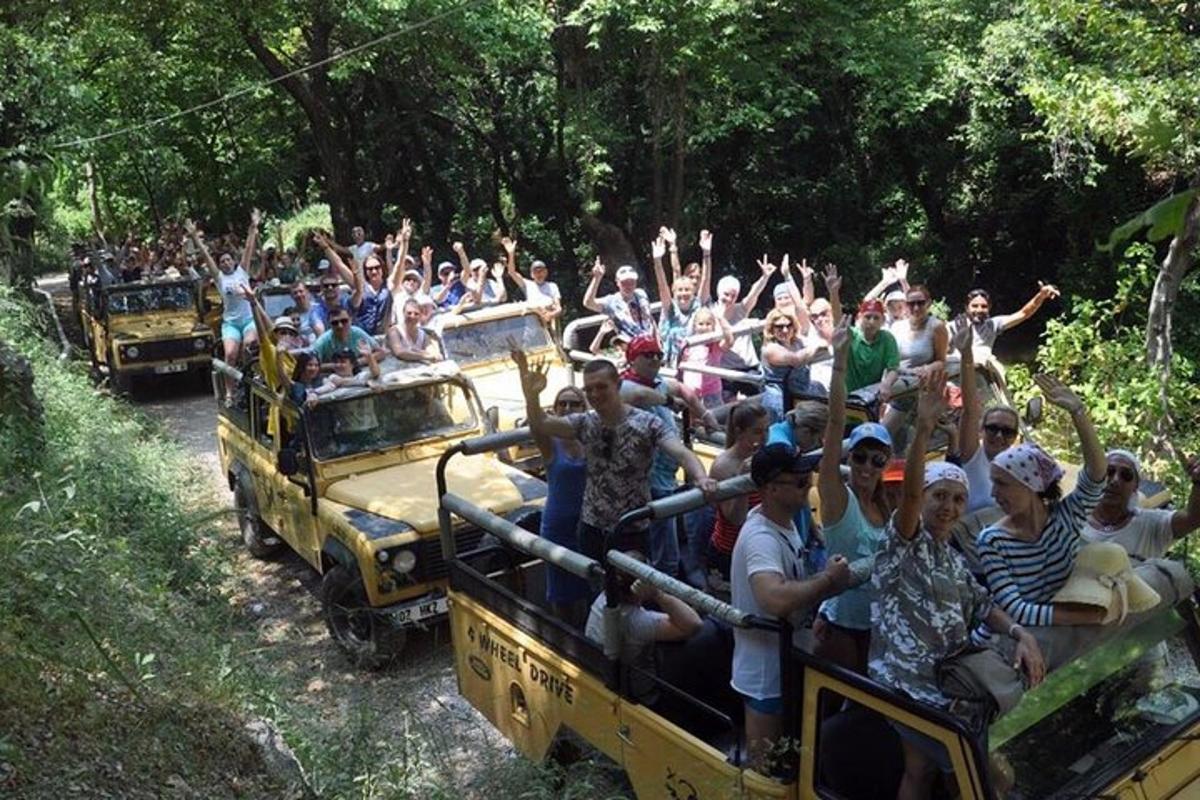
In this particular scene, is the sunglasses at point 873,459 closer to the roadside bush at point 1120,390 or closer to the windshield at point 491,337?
the roadside bush at point 1120,390

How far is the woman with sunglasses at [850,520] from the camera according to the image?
4.18 metres

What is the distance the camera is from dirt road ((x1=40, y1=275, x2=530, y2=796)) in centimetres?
555

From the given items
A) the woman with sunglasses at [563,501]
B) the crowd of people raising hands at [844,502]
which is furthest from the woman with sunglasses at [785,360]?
the woman with sunglasses at [563,501]

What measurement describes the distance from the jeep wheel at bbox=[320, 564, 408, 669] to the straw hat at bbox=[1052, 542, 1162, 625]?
457 cm

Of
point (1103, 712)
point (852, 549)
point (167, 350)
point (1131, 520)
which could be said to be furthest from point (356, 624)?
point (167, 350)

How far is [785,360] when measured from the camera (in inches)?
324

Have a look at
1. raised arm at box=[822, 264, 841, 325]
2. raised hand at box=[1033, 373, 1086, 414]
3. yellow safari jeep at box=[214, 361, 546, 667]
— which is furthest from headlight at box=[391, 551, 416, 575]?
raised hand at box=[1033, 373, 1086, 414]

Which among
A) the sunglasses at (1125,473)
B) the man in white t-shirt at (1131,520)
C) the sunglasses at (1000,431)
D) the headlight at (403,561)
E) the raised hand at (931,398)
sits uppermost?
the raised hand at (931,398)

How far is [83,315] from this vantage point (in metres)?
19.5

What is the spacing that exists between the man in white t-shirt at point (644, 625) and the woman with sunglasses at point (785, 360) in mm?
3632

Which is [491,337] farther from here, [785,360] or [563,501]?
[563,501]

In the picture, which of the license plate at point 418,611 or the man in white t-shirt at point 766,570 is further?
the license plate at point 418,611

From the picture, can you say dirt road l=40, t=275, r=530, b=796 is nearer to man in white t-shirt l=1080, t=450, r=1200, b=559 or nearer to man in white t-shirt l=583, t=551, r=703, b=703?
man in white t-shirt l=583, t=551, r=703, b=703

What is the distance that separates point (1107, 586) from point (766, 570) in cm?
111
